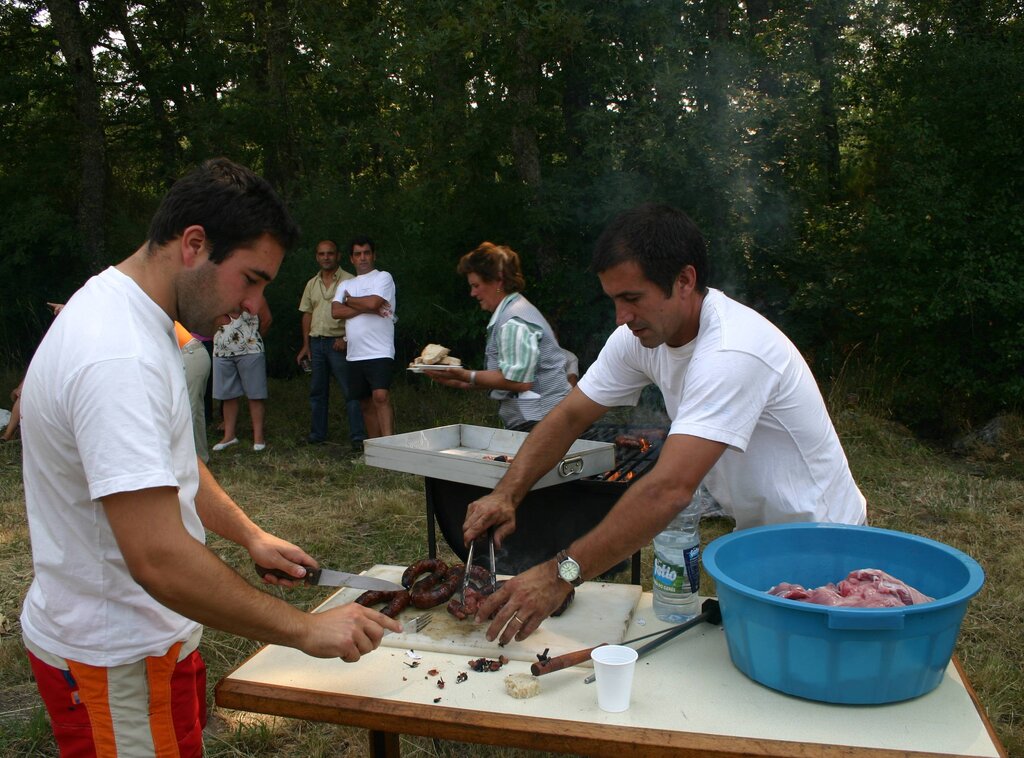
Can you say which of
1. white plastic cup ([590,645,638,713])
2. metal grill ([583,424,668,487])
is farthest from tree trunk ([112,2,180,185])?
white plastic cup ([590,645,638,713])

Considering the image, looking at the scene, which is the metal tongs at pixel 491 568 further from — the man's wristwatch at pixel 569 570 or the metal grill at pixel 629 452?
the metal grill at pixel 629 452

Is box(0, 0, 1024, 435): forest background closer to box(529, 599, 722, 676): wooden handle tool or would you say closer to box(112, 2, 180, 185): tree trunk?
box(112, 2, 180, 185): tree trunk

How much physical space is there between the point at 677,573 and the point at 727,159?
6.90 meters

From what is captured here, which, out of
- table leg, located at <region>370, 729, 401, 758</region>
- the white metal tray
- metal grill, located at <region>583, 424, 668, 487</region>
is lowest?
table leg, located at <region>370, 729, 401, 758</region>

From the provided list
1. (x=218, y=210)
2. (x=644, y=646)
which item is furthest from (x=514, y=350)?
(x=218, y=210)

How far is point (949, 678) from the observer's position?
6.14ft

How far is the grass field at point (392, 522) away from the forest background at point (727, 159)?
1199mm

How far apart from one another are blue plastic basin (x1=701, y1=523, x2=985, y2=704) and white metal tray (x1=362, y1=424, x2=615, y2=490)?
129 cm

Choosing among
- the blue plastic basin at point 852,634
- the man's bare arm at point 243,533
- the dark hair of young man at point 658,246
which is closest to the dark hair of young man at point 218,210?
the man's bare arm at point 243,533

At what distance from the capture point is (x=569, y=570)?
2.11 m

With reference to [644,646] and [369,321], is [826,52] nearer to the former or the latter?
[369,321]

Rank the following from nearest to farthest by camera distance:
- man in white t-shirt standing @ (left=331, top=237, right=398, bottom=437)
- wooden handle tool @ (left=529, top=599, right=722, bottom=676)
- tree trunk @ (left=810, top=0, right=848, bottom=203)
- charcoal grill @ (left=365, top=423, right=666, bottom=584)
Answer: wooden handle tool @ (left=529, top=599, right=722, bottom=676)
charcoal grill @ (left=365, top=423, right=666, bottom=584)
man in white t-shirt standing @ (left=331, top=237, right=398, bottom=437)
tree trunk @ (left=810, top=0, right=848, bottom=203)

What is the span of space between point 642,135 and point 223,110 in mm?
6430

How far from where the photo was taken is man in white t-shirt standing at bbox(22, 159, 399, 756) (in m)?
1.57
